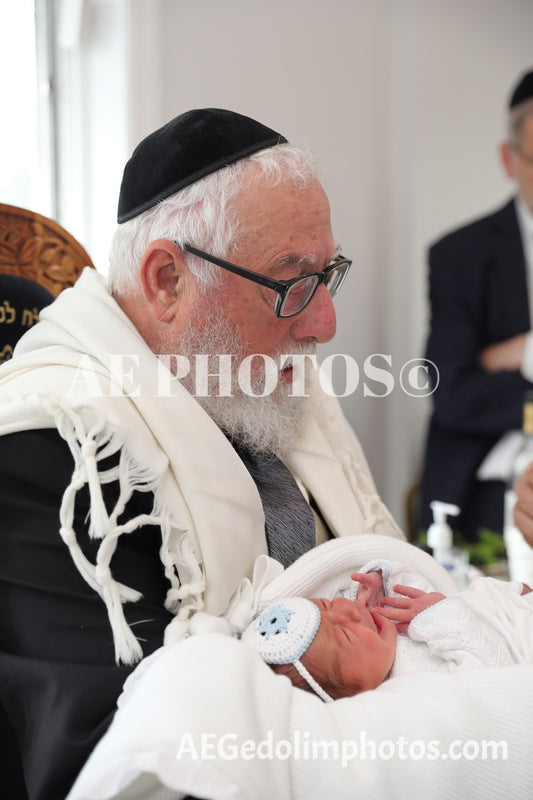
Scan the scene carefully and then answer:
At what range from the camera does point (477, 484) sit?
2.82 m

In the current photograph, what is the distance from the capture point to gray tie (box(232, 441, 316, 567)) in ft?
4.40

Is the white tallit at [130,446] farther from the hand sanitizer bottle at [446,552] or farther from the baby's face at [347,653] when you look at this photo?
the hand sanitizer bottle at [446,552]

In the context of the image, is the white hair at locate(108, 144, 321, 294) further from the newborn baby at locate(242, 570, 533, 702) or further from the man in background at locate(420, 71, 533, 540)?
the man in background at locate(420, 71, 533, 540)

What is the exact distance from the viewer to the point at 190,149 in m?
1.25

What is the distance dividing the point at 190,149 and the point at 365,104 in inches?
60.7

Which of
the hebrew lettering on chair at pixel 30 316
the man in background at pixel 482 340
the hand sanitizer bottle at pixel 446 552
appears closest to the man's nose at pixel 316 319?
the hebrew lettering on chair at pixel 30 316

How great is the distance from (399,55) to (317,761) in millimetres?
2846

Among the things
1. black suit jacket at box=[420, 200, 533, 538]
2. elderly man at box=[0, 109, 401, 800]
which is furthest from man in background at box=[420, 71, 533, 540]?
elderly man at box=[0, 109, 401, 800]

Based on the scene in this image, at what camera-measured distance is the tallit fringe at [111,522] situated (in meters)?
0.99

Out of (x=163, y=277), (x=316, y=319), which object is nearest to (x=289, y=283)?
(x=316, y=319)

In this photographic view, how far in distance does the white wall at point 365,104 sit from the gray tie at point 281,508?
31.2 inches

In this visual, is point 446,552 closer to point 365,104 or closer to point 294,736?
point 294,736

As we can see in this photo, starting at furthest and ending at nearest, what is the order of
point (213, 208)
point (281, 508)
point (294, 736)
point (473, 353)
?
point (473, 353) < point (281, 508) < point (213, 208) < point (294, 736)

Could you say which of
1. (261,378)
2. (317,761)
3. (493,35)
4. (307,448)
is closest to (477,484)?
(307,448)
